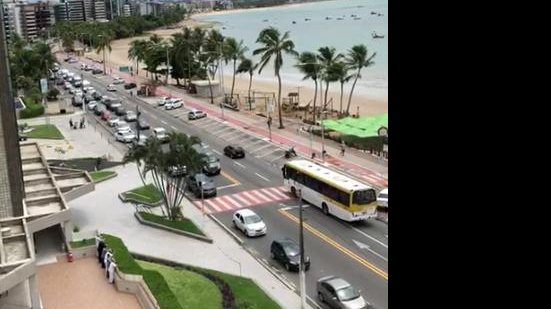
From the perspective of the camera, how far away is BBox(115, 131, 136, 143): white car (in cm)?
5066

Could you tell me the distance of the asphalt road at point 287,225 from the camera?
23953 mm

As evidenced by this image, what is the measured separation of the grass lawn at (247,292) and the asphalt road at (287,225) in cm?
160

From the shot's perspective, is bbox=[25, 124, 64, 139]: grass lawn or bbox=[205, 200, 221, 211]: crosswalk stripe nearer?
bbox=[205, 200, 221, 211]: crosswalk stripe

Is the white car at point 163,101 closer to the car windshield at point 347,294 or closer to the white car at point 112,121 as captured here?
the white car at point 112,121

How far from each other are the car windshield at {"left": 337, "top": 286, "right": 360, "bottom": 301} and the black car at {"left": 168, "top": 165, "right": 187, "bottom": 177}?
12022mm

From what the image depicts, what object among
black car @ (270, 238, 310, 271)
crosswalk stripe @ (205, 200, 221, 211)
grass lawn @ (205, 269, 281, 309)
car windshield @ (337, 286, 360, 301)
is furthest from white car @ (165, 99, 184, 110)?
car windshield @ (337, 286, 360, 301)

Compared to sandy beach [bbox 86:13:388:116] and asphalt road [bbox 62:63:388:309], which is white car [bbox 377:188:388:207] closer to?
asphalt road [bbox 62:63:388:309]

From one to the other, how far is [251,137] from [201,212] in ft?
62.9

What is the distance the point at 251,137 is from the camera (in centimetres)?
5112

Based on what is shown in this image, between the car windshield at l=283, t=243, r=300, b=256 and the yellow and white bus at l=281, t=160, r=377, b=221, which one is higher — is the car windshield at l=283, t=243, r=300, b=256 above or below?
below

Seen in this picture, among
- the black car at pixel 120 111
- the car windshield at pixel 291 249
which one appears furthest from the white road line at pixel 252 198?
the black car at pixel 120 111

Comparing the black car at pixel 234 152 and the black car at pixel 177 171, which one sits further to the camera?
the black car at pixel 234 152
